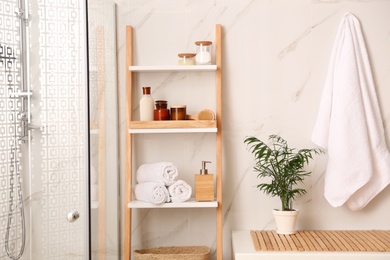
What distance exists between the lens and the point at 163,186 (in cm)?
296

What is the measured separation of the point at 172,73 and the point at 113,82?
335 millimetres

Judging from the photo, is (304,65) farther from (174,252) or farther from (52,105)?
(52,105)

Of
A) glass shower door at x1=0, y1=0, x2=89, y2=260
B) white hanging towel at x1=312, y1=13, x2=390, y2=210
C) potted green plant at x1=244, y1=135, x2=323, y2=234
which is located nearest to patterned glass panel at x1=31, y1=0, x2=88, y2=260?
glass shower door at x1=0, y1=0, x2=89, y2=260

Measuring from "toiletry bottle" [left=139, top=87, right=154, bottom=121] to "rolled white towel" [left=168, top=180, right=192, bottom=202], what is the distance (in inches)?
14.5

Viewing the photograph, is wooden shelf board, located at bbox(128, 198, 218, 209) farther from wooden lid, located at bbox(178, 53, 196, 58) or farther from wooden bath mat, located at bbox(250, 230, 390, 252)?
wooden lid, located at bbox(178, 53, 196, 58)

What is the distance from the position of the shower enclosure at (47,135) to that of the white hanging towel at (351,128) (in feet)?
3.95

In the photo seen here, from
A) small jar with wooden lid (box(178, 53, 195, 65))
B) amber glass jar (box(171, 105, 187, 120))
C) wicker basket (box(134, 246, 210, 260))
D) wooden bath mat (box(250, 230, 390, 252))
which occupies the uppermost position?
small jar with wooden lid (box(178, 53, 195, 65))

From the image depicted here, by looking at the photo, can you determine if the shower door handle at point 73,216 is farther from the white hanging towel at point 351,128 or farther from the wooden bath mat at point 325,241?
the white hanging towel at point 351,128

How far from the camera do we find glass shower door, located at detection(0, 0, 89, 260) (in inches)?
74.3

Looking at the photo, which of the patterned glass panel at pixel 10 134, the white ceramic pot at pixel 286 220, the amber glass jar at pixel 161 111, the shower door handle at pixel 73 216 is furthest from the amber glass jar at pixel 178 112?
the patterned glass panel at pixel 10 134

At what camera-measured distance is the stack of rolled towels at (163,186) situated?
2.94 m

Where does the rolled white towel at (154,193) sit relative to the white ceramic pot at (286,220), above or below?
above

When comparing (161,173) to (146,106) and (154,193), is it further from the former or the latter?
(146,106)

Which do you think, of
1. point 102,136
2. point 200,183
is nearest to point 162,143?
point 200,183
